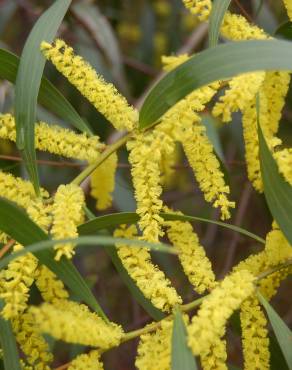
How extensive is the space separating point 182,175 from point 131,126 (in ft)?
8.13

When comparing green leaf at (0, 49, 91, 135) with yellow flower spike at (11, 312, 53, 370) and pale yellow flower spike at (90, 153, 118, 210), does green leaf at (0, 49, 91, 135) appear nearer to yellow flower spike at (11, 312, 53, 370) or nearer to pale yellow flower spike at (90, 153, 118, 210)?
pale yellow flower spike at (90, 153, 118, 210)

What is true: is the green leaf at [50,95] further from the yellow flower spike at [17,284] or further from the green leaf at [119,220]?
the yellow flower spike at [17,284]

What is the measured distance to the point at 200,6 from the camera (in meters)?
1.51

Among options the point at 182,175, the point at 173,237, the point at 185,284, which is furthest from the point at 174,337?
the point at 182,175

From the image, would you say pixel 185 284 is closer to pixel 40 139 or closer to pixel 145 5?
pixel 145 5

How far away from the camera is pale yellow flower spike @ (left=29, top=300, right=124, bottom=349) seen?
1.04m

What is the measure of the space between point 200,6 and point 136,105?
1.13m

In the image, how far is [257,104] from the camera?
4.58 feet

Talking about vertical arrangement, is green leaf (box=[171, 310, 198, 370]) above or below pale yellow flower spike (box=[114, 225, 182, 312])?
below

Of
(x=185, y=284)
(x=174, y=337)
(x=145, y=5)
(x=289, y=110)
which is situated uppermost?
(x=145, y=5)

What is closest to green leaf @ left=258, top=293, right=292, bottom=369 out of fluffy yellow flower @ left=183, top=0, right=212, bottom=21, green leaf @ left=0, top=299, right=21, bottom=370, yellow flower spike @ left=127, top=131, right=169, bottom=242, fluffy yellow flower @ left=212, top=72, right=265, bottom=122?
yellow flower spike @ left=127, top=131, right=169, bottom=242

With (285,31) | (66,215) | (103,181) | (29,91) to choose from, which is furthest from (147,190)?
(285,31)

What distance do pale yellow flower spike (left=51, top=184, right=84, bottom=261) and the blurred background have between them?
29.2 inches

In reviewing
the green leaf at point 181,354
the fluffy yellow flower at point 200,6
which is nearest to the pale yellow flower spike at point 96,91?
the fluffy yellow flower at point 200,6
